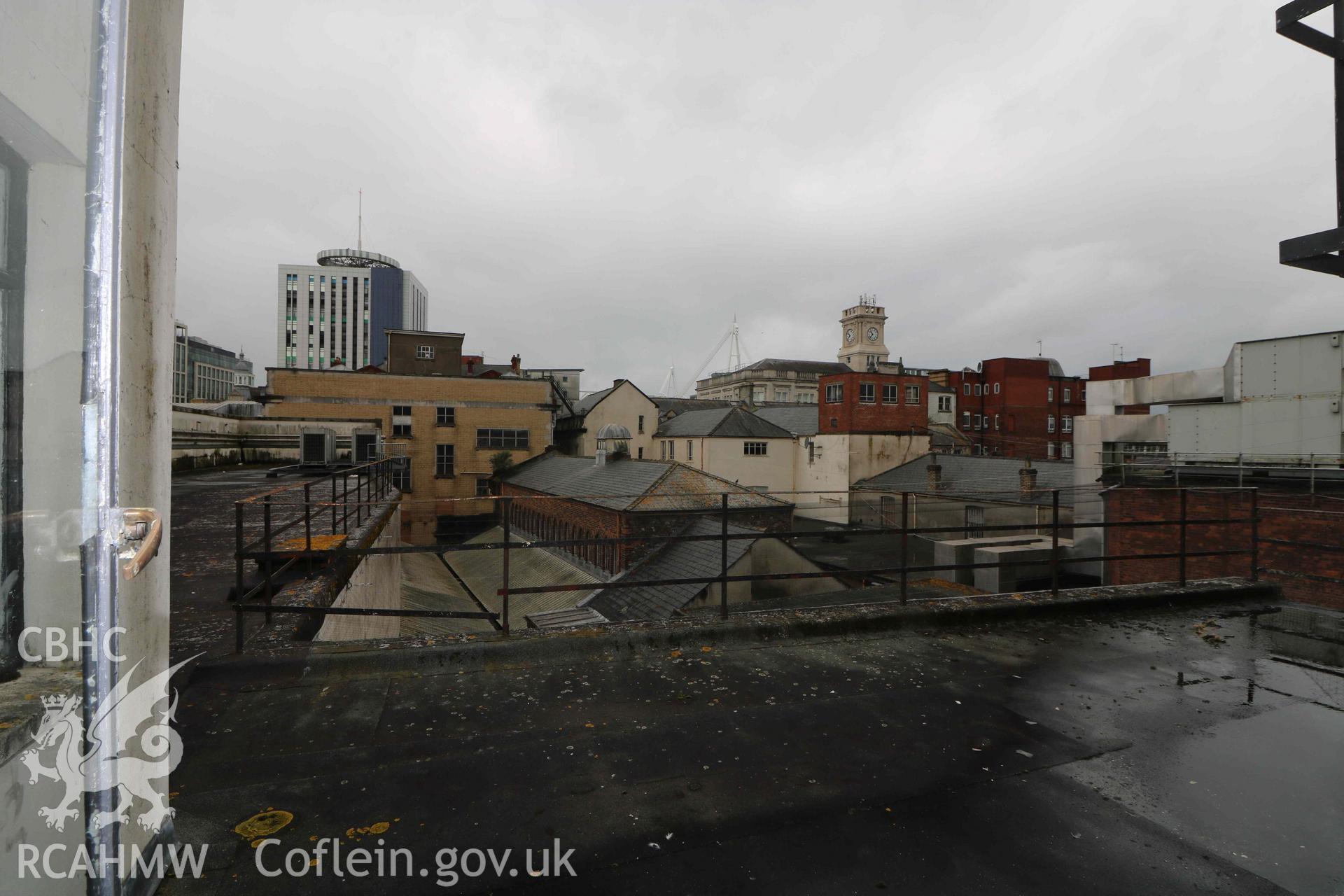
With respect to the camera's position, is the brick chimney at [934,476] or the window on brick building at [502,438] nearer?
the brick chimney at [934,476]

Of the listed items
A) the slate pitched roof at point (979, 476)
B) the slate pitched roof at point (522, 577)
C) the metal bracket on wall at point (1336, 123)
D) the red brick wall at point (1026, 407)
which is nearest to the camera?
the metal bracket on wall at point (1336, 123)

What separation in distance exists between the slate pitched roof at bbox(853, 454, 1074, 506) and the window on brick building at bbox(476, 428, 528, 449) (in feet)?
64.8

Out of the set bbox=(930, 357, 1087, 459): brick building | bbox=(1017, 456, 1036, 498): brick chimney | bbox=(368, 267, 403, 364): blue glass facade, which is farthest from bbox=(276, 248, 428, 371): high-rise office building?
bbox=(1017, 456, 1036, 498): brick chimney

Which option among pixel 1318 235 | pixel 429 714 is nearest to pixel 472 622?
pixel 429 714

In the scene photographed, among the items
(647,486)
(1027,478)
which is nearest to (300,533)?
(647,486)

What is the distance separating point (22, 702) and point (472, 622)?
17.2m

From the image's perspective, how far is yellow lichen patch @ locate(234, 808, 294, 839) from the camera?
89.3 inches

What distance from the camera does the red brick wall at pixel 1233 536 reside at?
11.6 metres

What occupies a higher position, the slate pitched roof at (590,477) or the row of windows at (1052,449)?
the row of windows at (1052,449)

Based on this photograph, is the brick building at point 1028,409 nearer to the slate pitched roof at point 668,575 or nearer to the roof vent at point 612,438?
the roof vent at point 612,438

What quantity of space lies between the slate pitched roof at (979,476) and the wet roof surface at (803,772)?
66.7 ft

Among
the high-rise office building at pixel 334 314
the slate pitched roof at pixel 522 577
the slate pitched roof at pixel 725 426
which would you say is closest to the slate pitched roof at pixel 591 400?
the slate pitched roof at pixel 725 426

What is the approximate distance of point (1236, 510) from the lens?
1298 cm

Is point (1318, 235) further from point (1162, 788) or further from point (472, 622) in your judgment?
point (472, 622)
